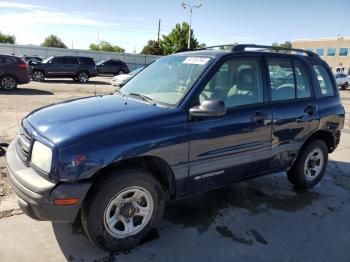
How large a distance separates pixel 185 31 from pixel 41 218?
199 feet

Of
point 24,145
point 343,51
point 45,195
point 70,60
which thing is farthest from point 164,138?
point 343,51

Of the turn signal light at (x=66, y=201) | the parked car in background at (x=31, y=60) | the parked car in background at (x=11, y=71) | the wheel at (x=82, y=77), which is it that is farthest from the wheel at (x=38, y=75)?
the turn signal light at (x=66, y=201)

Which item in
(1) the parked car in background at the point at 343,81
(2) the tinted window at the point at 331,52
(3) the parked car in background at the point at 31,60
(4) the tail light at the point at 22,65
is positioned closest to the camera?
(4) the tail light at the point at 22,65

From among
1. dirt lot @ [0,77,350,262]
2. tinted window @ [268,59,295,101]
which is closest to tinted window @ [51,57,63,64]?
dirt lot @ [0,77,350,262]

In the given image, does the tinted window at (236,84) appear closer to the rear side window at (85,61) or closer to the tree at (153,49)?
the rear side window at (85,61)

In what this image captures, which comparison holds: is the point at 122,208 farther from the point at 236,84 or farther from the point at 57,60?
the point at 57,60

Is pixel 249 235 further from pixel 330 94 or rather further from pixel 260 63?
pixel 330 94

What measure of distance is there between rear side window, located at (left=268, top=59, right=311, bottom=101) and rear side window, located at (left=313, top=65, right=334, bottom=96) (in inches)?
13.0

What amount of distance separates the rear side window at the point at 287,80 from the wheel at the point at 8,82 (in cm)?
1389

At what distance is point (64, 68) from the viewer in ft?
76.2

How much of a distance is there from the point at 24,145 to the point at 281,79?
3094 millimetres

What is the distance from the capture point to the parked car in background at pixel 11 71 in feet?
51.2

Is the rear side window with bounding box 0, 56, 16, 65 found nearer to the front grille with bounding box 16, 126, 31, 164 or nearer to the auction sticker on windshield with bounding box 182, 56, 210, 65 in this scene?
the front grille with bounding box 16, 126, 31, 164

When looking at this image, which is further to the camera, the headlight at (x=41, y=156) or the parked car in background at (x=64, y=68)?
the parked car in background at (x=64, y=68)
